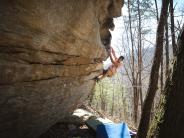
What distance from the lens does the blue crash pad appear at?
8.57m

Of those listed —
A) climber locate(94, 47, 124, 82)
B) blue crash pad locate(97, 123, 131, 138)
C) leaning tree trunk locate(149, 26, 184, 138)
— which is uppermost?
climber locate(94, 47, 124, 82)

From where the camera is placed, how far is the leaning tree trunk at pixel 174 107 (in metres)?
3.45

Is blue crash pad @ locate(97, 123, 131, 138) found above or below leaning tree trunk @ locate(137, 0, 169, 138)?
below

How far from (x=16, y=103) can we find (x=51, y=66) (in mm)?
1123

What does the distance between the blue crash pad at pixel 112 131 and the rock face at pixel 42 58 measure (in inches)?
46.7

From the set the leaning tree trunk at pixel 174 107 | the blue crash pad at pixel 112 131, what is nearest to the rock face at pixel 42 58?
the blue crash pad at pixel 112 131

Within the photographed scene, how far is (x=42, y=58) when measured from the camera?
Result: 628 centimetres

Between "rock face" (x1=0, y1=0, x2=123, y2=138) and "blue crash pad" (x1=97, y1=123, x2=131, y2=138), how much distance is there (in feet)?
3.89

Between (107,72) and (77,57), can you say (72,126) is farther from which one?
(77,57)

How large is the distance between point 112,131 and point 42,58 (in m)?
3.46

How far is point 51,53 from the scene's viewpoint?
6.50m

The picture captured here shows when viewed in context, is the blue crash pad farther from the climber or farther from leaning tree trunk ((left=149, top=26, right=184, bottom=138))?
leaning tree trunk ((left=149, top=26, right=184, bottom=138))

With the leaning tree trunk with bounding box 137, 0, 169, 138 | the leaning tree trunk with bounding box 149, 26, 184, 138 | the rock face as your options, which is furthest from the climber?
the leaning tree trunk with bounding box 149, 26, 184, 138

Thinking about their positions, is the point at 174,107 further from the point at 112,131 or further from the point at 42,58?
the point at 112,131
